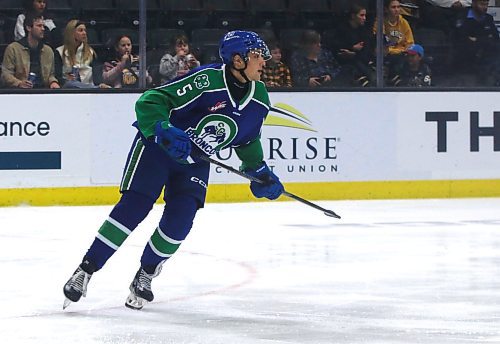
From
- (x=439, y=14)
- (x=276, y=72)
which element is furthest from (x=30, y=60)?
(x=439, y=14)

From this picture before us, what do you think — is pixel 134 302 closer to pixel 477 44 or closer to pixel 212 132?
pixel 212 132

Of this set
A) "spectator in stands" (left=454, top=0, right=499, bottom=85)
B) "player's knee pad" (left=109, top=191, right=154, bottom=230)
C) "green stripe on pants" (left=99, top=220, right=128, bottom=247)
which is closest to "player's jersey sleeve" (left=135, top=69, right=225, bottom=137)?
"player's knee pad" (left=109, top=191, right=154, bottom=230)

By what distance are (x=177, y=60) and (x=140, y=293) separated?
5.46 m

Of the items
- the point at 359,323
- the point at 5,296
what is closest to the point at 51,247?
the point at 5,296

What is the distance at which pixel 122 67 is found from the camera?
10477 mm

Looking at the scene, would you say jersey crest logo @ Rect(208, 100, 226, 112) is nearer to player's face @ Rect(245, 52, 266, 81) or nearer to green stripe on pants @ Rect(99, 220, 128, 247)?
player's face @ Rect(245, 52, 266, 81)

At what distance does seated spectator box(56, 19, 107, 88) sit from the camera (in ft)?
33.8

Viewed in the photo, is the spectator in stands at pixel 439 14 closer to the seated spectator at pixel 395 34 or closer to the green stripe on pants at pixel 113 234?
the seated spectator at pixel 395 34

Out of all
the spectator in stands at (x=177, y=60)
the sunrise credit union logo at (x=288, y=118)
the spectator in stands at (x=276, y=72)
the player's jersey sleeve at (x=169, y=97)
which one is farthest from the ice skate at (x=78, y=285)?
the spectator in stands at (x=276, y=72)

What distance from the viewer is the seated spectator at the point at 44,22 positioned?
1015 cm

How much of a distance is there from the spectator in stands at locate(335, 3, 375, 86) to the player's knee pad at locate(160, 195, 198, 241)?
5.91m

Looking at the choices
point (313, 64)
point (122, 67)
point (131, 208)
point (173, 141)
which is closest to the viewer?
point (173, 141)

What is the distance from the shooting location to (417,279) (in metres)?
6.21

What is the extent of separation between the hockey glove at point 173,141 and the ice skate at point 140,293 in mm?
568
